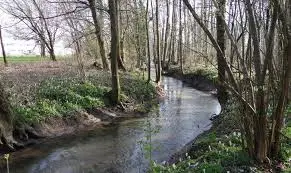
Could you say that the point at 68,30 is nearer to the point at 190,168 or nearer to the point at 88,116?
the point at 88,116

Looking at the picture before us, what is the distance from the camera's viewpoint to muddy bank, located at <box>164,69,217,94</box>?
1029 inches

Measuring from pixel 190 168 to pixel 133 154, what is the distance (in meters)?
3.93

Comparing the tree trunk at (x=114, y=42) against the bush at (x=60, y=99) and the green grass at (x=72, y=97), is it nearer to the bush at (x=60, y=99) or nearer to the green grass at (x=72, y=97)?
the green grass at (x=72, y=97)

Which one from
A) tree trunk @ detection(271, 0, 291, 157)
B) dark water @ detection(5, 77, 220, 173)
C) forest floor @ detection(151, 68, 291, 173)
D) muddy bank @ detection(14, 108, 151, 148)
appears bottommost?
dark water @ detection(5, 77, 220, 173)

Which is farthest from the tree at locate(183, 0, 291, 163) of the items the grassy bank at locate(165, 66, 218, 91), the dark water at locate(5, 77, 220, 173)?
the grassy bank at locate(165, 66, 218, 91)

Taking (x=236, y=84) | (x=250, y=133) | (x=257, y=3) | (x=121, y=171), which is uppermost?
(x=257, y=3)

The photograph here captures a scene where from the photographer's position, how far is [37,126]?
12641mm

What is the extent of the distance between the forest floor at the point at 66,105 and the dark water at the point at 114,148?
87 cm

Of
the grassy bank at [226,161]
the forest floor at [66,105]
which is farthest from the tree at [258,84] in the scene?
the forest floor at [66,105]

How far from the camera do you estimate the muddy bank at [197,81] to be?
1029 inches

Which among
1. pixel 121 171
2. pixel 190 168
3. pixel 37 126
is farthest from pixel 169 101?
pixel 190 168

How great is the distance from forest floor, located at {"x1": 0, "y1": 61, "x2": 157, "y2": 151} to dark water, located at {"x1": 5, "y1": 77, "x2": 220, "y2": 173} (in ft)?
2.85

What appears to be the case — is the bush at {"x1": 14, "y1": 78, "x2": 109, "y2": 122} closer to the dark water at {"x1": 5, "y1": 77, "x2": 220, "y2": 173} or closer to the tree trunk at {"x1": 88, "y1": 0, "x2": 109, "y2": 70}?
the dark water at {"x1": 5, "y1": 77, "x2": 220, "y2": 173}

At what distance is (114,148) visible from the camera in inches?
437
